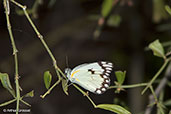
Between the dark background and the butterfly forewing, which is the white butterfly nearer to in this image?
the butterfly forewing

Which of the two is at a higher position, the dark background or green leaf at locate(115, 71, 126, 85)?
green leaf at locate(115, 71, 126, 85)

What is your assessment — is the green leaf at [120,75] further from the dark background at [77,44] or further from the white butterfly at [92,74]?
the dark background at [77,44]

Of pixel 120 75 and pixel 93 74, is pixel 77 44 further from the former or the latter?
pixel 120 75

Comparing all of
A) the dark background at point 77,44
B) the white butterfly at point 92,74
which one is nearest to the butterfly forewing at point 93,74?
the white butterfly at point 92,74

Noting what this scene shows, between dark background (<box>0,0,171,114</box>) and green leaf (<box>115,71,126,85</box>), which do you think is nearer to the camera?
green leaf (<box>115,71,126,85</box>)

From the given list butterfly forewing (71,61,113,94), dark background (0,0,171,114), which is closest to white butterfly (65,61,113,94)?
butterfly forewing (71,61,113,94)

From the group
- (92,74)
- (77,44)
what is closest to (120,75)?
(92,74)
